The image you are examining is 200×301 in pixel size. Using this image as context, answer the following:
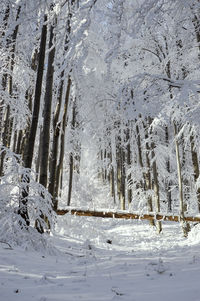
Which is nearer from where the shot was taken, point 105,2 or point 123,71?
point 105,2

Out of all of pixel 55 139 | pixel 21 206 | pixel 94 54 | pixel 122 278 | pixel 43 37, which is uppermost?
pixel 94 54

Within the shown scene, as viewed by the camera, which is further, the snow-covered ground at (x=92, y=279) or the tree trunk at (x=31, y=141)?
the tree trunk at (x=31, y=141)

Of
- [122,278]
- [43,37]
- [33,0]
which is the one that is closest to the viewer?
[122,278]

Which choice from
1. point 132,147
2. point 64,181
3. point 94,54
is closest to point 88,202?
point 64,181

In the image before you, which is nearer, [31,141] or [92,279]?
[92,279]

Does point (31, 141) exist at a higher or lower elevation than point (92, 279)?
higher

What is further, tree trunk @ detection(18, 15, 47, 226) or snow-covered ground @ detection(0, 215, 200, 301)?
tree trunk @ detection(18, 15, 47, 226)

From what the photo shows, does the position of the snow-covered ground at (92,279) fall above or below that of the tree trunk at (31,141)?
below

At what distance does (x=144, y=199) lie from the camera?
12.3m

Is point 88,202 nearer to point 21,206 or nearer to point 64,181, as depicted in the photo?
point 64,181

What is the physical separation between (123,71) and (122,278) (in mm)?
10943

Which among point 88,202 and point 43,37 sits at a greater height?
point 43,37

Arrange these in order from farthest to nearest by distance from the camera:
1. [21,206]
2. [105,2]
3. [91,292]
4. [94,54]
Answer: [94,54], [105,2], [21,206], [91,292]

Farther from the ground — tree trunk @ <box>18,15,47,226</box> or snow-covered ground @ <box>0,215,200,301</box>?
tree trunk @ <box>18,15,47,226</box>
